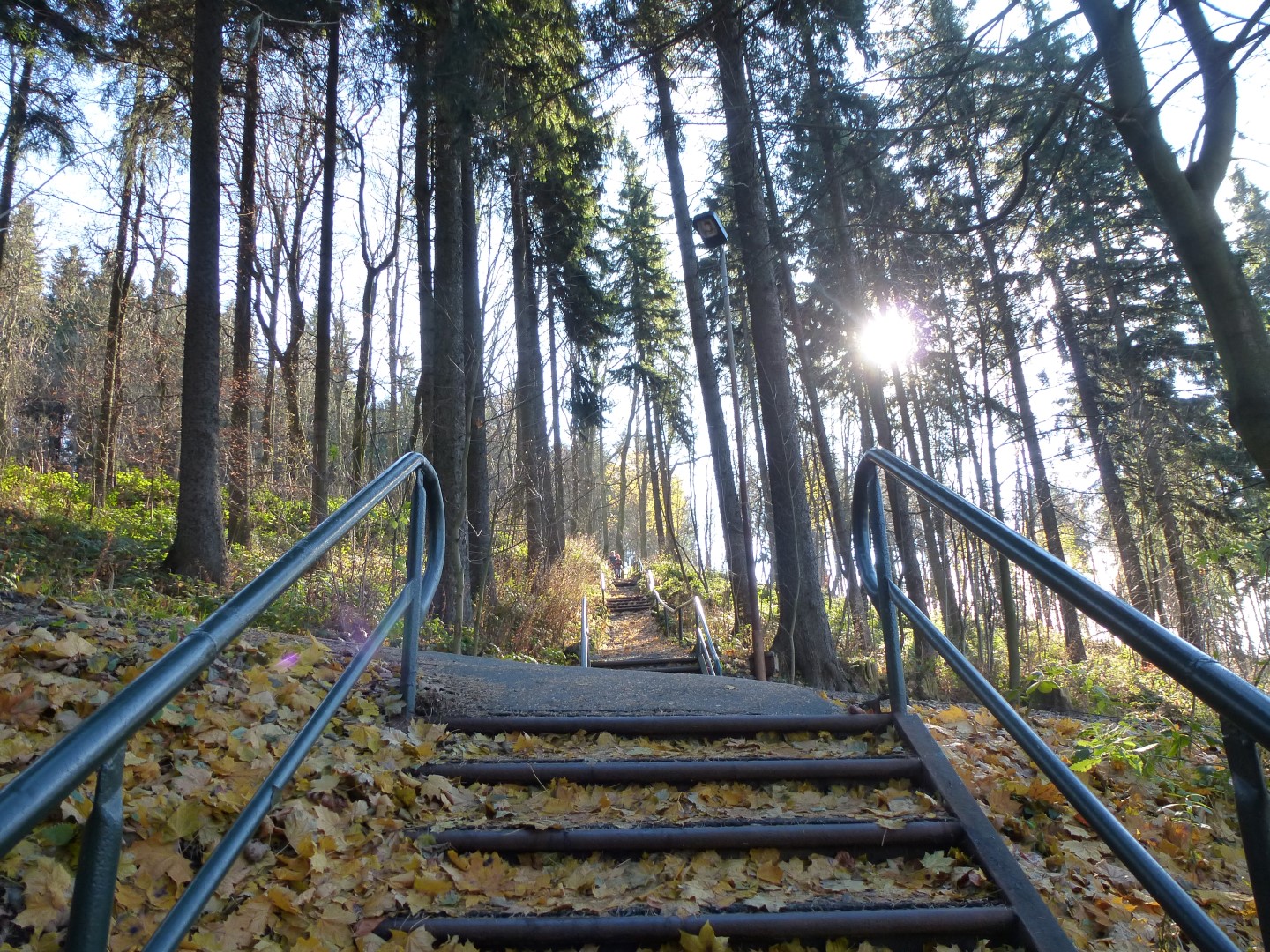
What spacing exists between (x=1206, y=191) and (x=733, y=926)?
4.67 m

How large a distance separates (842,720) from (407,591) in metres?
1.86

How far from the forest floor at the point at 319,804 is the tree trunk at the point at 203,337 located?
4396 millimetres

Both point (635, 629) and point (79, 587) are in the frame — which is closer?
point (79, 587)

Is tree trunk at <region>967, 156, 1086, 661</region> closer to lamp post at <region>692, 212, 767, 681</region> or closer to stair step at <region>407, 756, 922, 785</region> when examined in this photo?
lamp post at <region>692, 212, 767, 681</region>

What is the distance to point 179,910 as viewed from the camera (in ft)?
4.29

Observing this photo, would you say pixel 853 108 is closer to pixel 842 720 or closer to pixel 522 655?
pixel 842 720

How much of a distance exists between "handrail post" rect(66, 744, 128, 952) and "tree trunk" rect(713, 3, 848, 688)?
800cm

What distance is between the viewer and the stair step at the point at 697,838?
7.41 ft

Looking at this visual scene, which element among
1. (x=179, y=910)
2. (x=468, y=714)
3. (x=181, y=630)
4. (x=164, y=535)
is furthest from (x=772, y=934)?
(x=164, y=535)

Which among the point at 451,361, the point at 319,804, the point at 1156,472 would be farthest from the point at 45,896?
the point at 1156,472

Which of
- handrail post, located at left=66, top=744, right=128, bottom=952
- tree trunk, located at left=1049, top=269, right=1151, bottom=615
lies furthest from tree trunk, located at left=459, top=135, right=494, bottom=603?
tree trunk, located at left=1049, top=269, right=1151, bottom=615

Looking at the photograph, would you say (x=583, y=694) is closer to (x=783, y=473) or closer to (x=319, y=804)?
(x=319, y=804)

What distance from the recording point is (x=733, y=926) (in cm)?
187

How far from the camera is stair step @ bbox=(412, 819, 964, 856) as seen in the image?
7.41 feet
